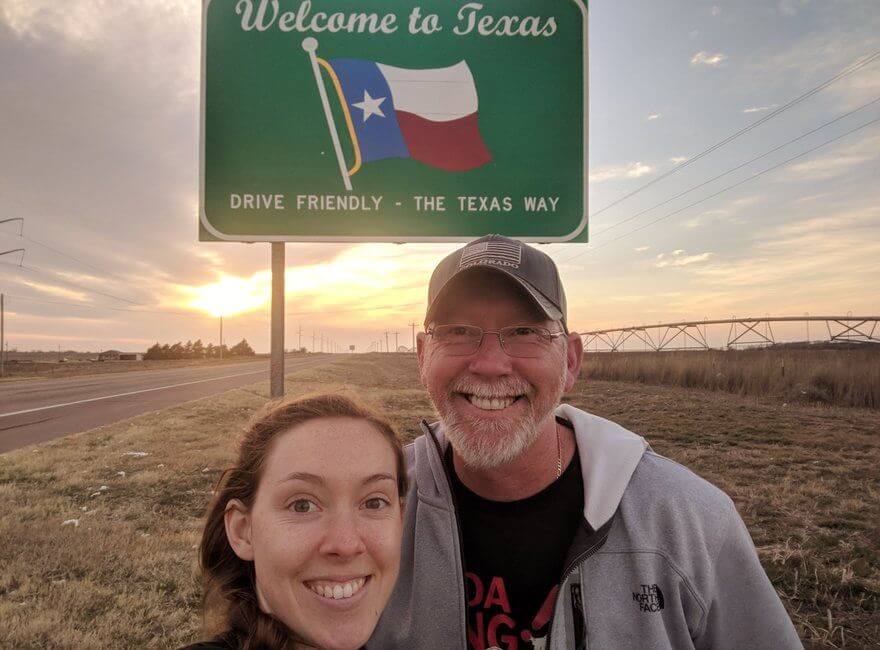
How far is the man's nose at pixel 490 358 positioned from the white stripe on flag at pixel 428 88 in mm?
1453

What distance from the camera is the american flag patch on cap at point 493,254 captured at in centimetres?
251

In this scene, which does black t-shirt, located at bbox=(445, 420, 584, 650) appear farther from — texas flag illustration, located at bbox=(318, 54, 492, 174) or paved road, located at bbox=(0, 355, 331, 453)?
paved road, located at bbox=(0, 355, 331, 453)

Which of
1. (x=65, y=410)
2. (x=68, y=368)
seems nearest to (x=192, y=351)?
(x=68, y=368)

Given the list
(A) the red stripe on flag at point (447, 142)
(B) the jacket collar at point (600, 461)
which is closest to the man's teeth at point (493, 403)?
(B) the jacket collar at point (600, 461)

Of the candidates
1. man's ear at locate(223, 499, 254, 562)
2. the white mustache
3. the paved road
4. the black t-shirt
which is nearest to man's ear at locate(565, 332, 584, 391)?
the white mustache

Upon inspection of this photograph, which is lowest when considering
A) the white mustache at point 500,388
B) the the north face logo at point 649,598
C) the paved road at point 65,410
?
the paved road at point 65,410

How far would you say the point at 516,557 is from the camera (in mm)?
2203

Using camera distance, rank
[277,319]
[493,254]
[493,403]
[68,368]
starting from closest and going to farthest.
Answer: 1. [493,403]
2. [493,254]
3. [277,319]
4. [68,368]

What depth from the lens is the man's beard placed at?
7.63ft

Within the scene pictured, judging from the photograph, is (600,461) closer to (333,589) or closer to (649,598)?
(649,598)

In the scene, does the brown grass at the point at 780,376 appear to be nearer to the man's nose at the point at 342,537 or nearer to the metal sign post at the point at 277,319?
the metal sign post at the point at 277,319

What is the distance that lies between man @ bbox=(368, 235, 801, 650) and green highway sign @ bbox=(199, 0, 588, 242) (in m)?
0.64

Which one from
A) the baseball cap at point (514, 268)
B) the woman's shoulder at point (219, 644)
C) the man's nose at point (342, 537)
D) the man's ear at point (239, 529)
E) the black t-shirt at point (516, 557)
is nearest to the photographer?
the woman's shoulder at point (219, 644)

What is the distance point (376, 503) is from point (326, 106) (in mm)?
2315
